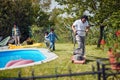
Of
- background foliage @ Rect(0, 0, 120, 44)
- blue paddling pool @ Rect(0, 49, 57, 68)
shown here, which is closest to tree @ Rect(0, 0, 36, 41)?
background foliage @ Rect(0, 0, 120, 44)

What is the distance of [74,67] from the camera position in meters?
13.0

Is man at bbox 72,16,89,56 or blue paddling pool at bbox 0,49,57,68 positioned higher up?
man at bbox 72,16,89,56

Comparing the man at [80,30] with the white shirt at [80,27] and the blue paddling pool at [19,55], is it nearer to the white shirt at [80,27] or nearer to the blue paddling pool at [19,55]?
the white shirt at [80,27]

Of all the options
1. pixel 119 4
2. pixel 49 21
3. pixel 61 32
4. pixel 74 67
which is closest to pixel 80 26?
pixel 74 67

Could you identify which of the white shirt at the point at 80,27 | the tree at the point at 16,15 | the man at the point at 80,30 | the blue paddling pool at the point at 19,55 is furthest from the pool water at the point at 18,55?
the tree at the point at 16,15

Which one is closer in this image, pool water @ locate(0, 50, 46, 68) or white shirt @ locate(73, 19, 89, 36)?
white shirt @ locate(73, 19, 89, 36)

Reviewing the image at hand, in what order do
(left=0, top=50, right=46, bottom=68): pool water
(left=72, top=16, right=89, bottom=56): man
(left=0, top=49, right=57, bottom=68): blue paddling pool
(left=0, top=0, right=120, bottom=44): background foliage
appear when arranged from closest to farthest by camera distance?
(left=72, top=16, right=89, bottom=56): man, (left=0, top=0, right=120, bottom=44): background foliage, (left=0, top=50, right=46, bottom=68): pool water, (left=0, top=49, right=57, bottom=68): blue paddling pool

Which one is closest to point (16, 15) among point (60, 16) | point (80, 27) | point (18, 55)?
point (60, 16)

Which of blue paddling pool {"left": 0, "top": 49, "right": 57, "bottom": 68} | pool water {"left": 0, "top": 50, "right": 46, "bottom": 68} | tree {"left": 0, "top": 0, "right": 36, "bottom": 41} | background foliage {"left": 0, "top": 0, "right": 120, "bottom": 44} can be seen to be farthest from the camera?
tree {"left": 0, "top": 0, "right": 36, "bottom": 41}

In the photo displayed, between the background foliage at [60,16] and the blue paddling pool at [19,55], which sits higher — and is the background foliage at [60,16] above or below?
above

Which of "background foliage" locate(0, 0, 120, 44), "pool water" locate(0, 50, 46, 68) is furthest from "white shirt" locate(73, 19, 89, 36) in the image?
"pool water" locate(0, 50, 46, 68)

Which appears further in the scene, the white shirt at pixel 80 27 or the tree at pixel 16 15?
the tree at pixel 16 15

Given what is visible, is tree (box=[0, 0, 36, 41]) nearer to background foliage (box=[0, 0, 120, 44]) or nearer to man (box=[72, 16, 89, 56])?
background foliage (box=[0, 0, 120, 44])

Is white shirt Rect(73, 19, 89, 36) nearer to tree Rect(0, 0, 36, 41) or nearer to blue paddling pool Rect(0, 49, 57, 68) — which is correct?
blue paddling pool Rect(0, 49, 57, 68)
